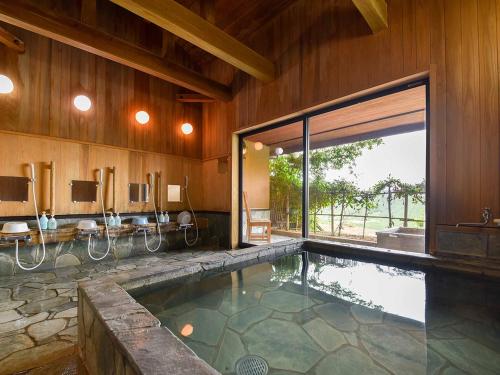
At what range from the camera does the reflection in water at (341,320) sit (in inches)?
49.4

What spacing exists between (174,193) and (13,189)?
2.30 m

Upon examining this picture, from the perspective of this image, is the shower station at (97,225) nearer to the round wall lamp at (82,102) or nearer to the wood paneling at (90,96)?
the wood paneling at (90,96)

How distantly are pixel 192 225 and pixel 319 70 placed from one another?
136 inches

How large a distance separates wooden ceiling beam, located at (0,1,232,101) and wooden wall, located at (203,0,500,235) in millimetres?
1873

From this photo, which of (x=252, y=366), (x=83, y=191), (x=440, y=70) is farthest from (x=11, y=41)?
(x=440, y=70)

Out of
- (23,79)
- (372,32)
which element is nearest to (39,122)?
(23,79)

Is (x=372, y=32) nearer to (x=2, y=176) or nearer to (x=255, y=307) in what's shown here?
(x=255, y=307)

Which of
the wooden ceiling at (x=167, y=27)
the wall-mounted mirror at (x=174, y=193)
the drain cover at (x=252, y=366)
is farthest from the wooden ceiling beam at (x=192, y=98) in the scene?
the drain cover at (x=252, y=366)

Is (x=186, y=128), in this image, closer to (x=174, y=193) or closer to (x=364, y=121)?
(x=174, y=193)

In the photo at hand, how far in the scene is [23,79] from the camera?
3.27 metres

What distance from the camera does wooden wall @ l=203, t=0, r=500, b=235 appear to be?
7.01 feet

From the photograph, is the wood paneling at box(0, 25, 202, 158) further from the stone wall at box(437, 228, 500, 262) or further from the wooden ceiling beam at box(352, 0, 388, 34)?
the stone wall at box(437, 228, 500, 262)

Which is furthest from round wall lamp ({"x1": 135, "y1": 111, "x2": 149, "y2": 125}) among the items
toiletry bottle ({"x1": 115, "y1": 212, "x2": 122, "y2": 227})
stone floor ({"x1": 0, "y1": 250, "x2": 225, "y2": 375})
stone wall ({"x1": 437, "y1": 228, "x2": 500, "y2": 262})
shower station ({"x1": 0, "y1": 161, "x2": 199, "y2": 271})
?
stone wall ({"x1": 437, "y1": 228, "x2": 500, "y2": 262})

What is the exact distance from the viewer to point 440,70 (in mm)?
2363
